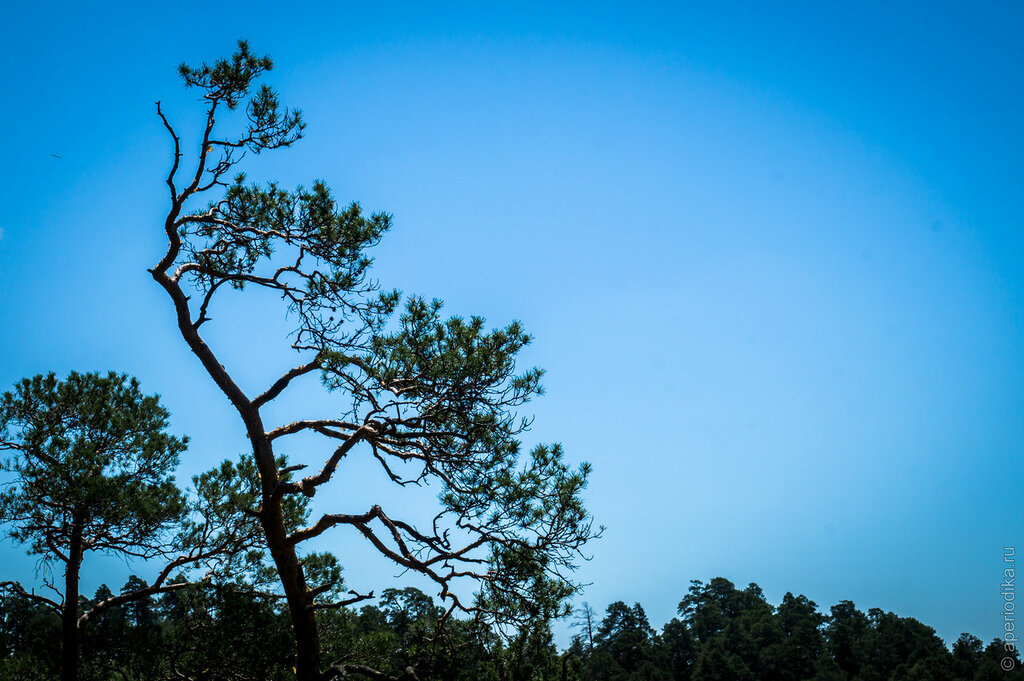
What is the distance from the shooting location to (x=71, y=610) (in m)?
7.55

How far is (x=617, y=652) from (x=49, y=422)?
38.5 meters

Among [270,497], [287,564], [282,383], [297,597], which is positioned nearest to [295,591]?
[297,597]

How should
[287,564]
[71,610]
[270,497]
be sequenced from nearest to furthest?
[270,497] → [287,564] → [71,610]

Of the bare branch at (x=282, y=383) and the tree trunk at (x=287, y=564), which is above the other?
the bare branch at (x=282, y=383)

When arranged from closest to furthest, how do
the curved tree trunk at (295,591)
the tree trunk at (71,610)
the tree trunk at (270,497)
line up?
the tree trunk at (270,497) → the curved tree trunk at (295,591) → the tree trunk at (71,610)

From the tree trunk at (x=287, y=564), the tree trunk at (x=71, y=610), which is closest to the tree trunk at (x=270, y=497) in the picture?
the tree trunk at (x=287, y=564)

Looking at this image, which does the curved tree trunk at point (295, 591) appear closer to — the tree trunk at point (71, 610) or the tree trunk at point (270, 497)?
the tree trunk at point (270, 497)

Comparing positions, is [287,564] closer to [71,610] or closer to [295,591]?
[295,591]

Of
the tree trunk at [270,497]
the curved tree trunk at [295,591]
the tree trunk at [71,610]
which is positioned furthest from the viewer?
the tree trunk at [71,610]

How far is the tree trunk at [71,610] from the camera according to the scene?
733 cm

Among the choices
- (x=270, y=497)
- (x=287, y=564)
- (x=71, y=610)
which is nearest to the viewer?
(x=270, y=497)

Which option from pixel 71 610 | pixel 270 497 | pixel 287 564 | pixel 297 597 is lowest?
pixel 297 597

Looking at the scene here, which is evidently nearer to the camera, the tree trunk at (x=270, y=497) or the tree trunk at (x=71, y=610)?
the tree trunk at (x=270, y=497)

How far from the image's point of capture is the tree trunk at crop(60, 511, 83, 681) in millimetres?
7332
